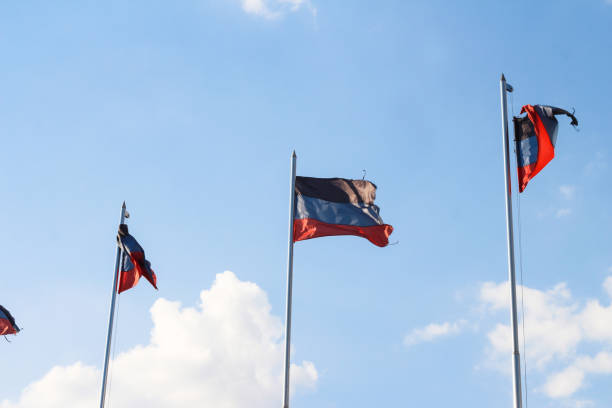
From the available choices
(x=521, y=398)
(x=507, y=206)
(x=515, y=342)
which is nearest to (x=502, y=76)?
(x=507, y=206)

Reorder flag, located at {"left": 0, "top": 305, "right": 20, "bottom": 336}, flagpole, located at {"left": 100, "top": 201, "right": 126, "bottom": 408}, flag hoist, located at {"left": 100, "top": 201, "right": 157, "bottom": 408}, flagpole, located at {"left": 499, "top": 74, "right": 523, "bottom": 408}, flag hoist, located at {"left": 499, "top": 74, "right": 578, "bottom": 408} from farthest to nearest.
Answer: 1. flag, located at {"left": 0, "top": 305, "right": 20, "bottom": 336}
2. flag hoist, located at {"left": 100, "top": 201, "right": 157, "bottom": 408}
3. flagpole, located at {"left": 100, "top": 201, "right": 126, "bottom": 408}
4. flag hoist, located at {"left": 499, "top": 74, "right": 578, "bottom": 408}
5. flagpole, located at {"left": 499, "top": 74, "right": 523, "bottom": 408}

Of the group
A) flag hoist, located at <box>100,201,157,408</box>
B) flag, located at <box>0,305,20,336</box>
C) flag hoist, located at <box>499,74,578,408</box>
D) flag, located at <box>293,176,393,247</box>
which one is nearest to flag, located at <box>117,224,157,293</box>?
flag hoist, located at <box>100,201,157,408</box>

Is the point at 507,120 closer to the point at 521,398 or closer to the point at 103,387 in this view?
the point at 521,398

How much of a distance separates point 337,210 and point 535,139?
283 inches

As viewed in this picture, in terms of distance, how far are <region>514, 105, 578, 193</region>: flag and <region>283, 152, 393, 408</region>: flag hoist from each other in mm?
5456

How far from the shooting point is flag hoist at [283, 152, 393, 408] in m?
27.2

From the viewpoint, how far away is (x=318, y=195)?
2767cm

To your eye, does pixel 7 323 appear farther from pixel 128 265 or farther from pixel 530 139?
pixel 530 139

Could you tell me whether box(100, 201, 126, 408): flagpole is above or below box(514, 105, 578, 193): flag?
below

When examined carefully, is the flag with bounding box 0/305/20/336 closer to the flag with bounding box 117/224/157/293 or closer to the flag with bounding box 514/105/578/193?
the flag with bounding box 117/224/157/293

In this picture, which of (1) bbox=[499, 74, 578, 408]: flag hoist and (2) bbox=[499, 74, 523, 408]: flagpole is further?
(1) bbox=[499, 74, 578, 408]: flag hoist

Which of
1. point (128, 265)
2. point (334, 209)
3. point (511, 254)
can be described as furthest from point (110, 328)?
point (511, 254)

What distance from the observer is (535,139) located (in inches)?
951

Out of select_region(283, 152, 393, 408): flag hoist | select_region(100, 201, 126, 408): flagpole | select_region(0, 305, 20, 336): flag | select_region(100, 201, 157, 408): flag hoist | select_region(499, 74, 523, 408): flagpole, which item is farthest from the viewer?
select_region(0, 305, 20, 336): flag
